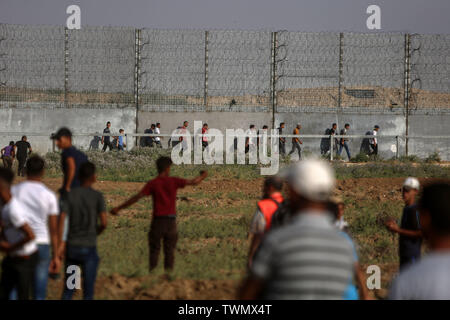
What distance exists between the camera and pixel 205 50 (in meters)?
28.8

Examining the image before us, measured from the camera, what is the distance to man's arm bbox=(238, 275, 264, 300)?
11.9ft

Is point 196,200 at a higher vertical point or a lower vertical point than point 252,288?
lower

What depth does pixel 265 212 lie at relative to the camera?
671cm

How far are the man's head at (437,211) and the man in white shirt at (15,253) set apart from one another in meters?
3.26

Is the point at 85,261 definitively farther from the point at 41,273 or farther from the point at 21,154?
the point at 21,154

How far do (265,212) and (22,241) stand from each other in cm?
219

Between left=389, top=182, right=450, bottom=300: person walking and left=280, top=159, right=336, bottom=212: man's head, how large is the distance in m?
0.48

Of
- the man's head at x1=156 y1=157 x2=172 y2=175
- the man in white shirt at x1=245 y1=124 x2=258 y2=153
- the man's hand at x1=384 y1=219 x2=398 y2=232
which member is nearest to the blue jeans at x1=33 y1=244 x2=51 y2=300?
the man's head at x1=156 y1=157 x2=172 y2=175

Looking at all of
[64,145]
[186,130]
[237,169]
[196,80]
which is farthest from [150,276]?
[196,80]

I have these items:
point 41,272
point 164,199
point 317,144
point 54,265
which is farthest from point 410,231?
point 317,144

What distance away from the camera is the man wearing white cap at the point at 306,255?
354cm

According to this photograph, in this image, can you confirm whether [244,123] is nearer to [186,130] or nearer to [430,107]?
[186,130]

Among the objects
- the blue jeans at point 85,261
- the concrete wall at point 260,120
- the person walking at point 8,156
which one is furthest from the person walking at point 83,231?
the concrete wall at point 260,120
